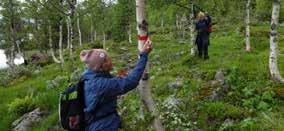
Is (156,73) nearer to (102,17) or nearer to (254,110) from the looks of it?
(254,110)

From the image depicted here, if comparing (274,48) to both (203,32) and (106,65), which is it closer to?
(203,32)

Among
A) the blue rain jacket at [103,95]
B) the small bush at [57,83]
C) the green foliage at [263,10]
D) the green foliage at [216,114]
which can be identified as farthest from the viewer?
the green foliage at [263,10]

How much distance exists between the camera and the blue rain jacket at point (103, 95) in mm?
6805

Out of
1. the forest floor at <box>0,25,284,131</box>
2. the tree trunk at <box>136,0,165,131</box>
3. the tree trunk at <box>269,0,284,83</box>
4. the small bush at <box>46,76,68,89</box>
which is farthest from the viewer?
the small bush at <box>46,76,68,89</box>

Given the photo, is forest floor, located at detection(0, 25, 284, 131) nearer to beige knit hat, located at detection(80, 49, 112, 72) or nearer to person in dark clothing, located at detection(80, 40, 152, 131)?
person in dark clothing, located at detection(80, 40, 152, 131)

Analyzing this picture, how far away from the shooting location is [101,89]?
6.79 metres

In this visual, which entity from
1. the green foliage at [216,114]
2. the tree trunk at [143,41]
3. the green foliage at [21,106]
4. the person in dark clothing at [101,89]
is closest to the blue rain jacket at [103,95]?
the person in dark clothing at [101,89]

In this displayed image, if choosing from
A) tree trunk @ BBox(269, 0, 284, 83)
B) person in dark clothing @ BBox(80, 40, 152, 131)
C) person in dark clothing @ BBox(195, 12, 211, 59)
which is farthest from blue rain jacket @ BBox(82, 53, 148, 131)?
person in dark clothing @ BBox(195, 12, 211, 59)

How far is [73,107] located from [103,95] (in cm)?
51

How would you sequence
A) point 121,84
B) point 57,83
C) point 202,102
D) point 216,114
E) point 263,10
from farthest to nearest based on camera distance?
point 263,10
point 57,83
point 202,102
point 216,114
point 121,84

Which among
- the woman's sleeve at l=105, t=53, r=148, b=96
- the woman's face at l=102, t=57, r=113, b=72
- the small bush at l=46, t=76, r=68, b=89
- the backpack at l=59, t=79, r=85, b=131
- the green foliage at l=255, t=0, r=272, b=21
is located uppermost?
the green foliage at l=255, t=0, r=272, b=21

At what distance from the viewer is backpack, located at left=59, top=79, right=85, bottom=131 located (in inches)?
272

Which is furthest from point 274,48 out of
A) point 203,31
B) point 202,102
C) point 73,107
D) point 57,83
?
point 73,107

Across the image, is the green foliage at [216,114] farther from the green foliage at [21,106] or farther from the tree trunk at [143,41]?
the green foliage at [21,106]
